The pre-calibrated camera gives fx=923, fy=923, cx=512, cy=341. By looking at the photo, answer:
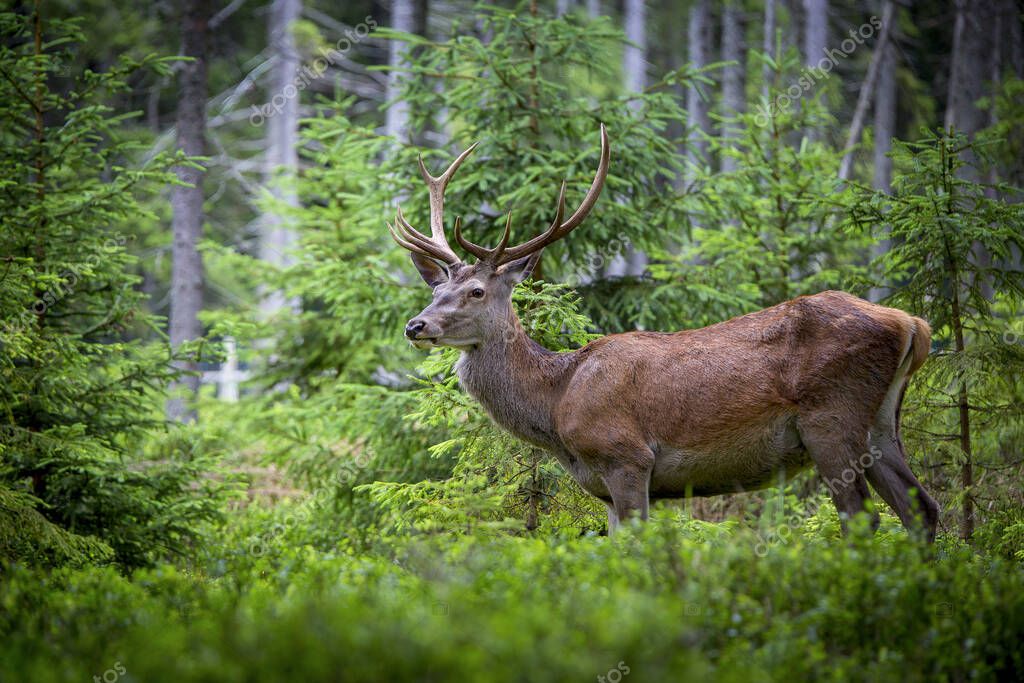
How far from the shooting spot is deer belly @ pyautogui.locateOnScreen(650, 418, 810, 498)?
604 centimetres

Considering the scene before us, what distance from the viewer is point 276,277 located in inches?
443

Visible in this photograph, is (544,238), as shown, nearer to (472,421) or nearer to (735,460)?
(472,421)

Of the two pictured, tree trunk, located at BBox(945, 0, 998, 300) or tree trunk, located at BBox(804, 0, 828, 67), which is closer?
tree trunk, located at BBox(945, 0, 998, 300)

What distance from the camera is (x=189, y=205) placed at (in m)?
13.6

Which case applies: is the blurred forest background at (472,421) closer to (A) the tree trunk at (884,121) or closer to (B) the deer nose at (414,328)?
(B) the deer nose at (414,328)

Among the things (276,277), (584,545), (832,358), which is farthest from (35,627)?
(276,277)

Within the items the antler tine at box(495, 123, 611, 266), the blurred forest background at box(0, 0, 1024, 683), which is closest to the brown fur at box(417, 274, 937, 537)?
the blurred forest background at box(0, 0, 1024, 683)

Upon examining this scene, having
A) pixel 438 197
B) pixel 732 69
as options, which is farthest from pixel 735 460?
pixel 732 69

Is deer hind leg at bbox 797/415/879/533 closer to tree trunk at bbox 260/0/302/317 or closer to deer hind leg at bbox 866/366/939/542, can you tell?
deer hind leg at bbox 866/366/939/542

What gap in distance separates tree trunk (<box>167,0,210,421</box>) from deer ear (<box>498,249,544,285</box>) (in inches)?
314

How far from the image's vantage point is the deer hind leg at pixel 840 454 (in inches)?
230

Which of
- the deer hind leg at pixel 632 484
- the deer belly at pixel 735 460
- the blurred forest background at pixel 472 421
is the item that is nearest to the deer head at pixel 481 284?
the blurred forest background at pixel 472 421

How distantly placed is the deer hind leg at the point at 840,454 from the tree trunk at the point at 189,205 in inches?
390

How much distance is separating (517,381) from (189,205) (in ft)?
28.8
